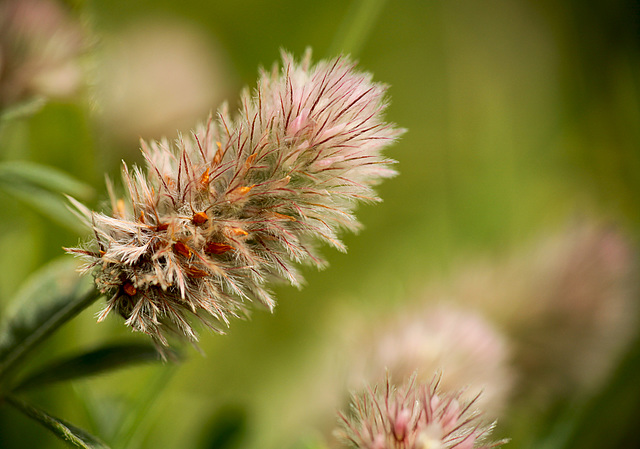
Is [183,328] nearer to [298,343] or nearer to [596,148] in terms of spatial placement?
[298,343]

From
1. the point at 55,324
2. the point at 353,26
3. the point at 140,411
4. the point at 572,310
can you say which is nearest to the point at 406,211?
the point at 572,310

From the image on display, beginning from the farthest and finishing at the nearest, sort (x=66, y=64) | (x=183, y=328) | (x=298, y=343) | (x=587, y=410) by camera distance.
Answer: (x=298, y=343) → (x=587, y=410) → (x=66, y=64) → (x=183, y=328)

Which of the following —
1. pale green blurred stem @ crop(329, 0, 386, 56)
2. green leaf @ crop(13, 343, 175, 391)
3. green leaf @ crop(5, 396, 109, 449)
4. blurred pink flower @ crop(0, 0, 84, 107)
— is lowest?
green leaf @ crop(5, 396, 109, 449)

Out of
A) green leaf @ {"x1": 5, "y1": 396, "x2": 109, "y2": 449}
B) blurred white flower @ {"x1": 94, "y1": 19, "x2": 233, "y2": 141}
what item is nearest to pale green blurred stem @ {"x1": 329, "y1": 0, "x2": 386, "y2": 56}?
blurred white flower @ {"x1": 94, "y1": 19, "x2": 233, "y2": 141}

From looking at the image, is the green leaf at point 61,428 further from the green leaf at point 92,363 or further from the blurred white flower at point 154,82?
the blurred white flower at point 154,82

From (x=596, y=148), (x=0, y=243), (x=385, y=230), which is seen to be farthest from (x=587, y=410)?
(x=0, y=243)

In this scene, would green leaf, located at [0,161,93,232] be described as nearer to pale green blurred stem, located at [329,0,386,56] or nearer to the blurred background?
the blurred background
